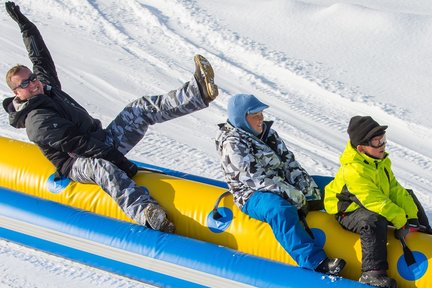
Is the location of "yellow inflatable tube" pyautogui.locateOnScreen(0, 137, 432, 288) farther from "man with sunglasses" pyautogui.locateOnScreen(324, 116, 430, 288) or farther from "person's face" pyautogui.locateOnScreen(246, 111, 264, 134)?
"person's face" pyautogui.locateOnScreen(246, 111, 264, 134)

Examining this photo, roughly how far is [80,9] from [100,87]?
7.08 ft

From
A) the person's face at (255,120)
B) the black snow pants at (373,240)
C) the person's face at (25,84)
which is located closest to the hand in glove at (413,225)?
the black snow pants at (373,240)

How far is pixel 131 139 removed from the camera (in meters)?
5.77

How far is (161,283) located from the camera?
471 cm

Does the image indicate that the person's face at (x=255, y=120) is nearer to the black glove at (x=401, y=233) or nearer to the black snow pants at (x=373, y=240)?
the black snow pants at (x=373, y=240)

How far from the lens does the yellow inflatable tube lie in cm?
437

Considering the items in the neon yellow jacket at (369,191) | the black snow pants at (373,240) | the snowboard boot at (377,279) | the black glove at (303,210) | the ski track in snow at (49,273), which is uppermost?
the neon yellow jacket at (369,191)

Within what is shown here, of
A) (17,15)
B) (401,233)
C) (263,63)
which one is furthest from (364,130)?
(263,63)

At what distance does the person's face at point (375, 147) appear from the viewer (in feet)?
14.1

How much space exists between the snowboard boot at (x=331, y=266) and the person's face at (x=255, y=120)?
0.91 metres

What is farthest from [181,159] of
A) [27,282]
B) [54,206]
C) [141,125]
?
[27,282]

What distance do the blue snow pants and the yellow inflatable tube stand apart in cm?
14

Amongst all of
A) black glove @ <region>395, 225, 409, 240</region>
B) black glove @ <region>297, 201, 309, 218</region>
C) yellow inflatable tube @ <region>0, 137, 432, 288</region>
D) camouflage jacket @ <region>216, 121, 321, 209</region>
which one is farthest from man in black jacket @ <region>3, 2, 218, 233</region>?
black glove @ <region>395, 225, 409, 240</region>

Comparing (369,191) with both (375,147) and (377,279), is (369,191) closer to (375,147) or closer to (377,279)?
(375,147)
